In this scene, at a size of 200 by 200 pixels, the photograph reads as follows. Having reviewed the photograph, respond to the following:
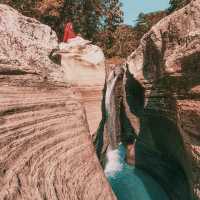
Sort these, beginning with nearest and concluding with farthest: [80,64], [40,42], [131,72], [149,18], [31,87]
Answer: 1. [31,87]
2. [40,42]
3. [131,72]
4. [80,64]
5. [149,18]

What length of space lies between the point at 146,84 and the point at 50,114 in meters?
6.30

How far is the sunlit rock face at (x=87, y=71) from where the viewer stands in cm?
1742

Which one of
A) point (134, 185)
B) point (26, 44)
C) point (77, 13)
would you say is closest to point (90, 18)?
point (77, 13)

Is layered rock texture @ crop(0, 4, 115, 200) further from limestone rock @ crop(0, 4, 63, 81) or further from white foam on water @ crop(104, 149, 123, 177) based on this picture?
white foam on water @ crop(104, 149, 123, 177)

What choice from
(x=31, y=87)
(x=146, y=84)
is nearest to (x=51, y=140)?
(x=31, y=87)

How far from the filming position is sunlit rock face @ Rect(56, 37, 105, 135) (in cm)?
1742

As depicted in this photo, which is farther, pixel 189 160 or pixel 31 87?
pixel 189 160

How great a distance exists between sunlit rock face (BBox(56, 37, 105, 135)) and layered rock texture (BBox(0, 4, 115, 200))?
6414 millimetres

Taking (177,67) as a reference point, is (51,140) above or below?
below

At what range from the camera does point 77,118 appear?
34.4ft

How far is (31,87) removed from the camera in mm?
8164

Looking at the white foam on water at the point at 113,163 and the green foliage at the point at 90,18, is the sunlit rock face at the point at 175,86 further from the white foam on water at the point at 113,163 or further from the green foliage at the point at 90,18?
the green foliage at the point at 90,18

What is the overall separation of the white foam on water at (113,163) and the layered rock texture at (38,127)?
29.2 feet

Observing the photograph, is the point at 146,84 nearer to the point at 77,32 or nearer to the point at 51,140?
the point at 51,140
